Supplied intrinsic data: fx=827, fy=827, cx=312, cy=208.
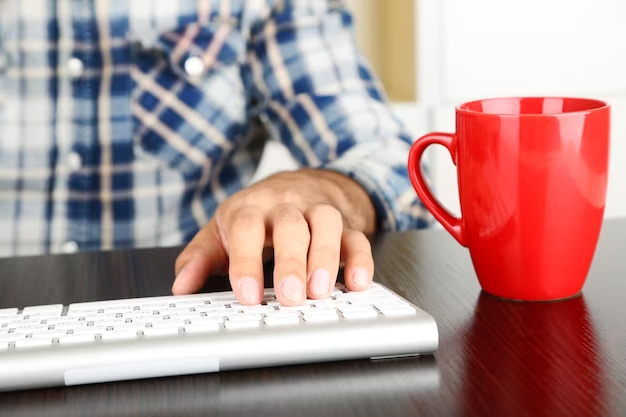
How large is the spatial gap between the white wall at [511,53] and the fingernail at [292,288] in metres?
1.50

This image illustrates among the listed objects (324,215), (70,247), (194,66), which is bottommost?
(70,247)

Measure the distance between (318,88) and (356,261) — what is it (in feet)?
1.98

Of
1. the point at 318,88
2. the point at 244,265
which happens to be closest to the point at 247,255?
the point at 244,265

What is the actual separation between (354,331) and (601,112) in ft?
0.72

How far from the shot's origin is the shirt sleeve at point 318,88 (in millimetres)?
1069

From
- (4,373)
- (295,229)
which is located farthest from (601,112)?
(4,373)

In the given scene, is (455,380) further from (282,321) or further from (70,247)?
(70,247)

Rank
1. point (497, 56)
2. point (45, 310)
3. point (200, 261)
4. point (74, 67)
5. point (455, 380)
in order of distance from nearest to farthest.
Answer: point (455, 380), point (45, 310), point (200, 261), point (74, 67), point (497, 56)

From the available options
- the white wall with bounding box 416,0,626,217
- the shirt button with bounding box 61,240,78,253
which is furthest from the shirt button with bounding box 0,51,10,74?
Result: the white wall with bounding box 416,0,626,217

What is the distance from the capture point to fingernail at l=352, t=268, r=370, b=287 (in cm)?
54

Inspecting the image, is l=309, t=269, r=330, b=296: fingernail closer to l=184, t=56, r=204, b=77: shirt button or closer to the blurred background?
l=184, t=56, r=204, b=77: shirt button

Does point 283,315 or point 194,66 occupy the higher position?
point 194,66

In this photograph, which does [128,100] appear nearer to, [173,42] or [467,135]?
[173,42]

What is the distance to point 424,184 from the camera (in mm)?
605
